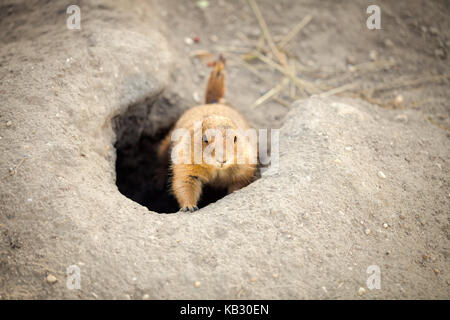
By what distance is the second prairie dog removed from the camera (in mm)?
3285

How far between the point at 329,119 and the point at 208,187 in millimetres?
1599

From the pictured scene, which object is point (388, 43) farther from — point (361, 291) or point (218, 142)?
point (361, 291)

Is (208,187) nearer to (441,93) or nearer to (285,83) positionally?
(285,83)

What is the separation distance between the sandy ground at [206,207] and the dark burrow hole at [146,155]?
2 cm

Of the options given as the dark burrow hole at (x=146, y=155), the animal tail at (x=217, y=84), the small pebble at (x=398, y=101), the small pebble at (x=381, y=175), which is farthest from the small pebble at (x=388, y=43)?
the dark burrow hole at (x=146, y=155)

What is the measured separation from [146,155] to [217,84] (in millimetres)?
1493

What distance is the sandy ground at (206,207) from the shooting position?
2525 millimetres

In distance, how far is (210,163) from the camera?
3270 millimetres

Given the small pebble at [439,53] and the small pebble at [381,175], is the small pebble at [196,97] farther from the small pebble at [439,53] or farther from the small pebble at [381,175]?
the small pebble at [439,53]

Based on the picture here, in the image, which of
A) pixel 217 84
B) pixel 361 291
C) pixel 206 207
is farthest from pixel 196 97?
pixel 361 291

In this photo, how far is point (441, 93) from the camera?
466 cm

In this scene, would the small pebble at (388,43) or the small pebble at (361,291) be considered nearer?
the small pebble at (361,291)

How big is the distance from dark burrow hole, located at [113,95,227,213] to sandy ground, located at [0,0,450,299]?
0.07 feet

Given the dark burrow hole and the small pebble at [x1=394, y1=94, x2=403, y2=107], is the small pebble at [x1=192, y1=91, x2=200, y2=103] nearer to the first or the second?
the dark burrow hole
